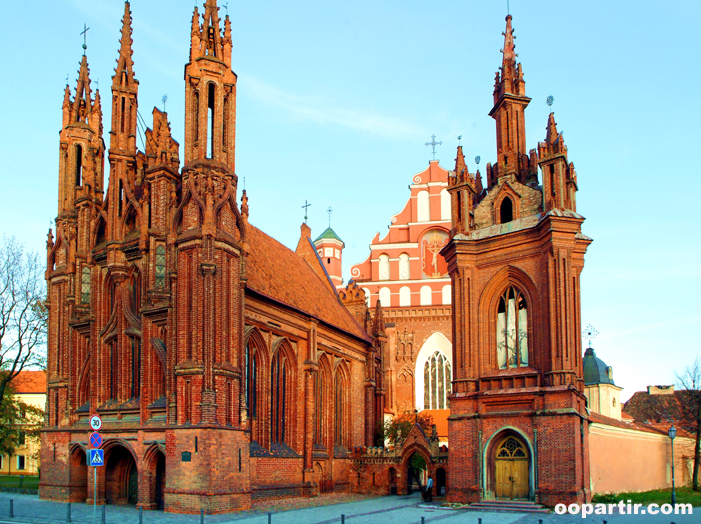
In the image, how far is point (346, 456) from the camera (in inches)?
1545

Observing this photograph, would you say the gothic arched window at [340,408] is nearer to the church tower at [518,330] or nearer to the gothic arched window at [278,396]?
the gothic arched window at [278,396]

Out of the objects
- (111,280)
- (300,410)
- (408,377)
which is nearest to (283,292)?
(300,410)

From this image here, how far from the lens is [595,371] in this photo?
55.7 m

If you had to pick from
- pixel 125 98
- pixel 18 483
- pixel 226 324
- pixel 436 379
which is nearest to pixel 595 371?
pixel 436 379

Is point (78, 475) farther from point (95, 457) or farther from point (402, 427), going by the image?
point (402, 427)

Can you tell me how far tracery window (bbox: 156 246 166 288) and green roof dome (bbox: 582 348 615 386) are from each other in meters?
38.4

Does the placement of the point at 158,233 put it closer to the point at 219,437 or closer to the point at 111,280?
the point at 111,280

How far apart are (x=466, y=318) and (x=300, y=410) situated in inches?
394

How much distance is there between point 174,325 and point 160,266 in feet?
8.63

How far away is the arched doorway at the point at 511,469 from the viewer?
27.5 m

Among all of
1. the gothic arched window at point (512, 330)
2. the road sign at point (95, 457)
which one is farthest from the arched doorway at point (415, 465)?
the road sign at point (95, 457)

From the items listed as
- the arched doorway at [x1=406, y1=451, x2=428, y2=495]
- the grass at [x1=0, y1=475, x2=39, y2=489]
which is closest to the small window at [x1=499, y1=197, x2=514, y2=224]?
the arched doorway at [x1=406, y1=451, x2=428, y2=495]

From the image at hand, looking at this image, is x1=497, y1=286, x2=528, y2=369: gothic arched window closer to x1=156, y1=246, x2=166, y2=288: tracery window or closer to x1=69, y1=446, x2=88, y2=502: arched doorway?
x1=156, y1=246, x2=166, y2=288: tracery window

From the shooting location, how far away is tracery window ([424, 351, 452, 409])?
5184 centimetres
